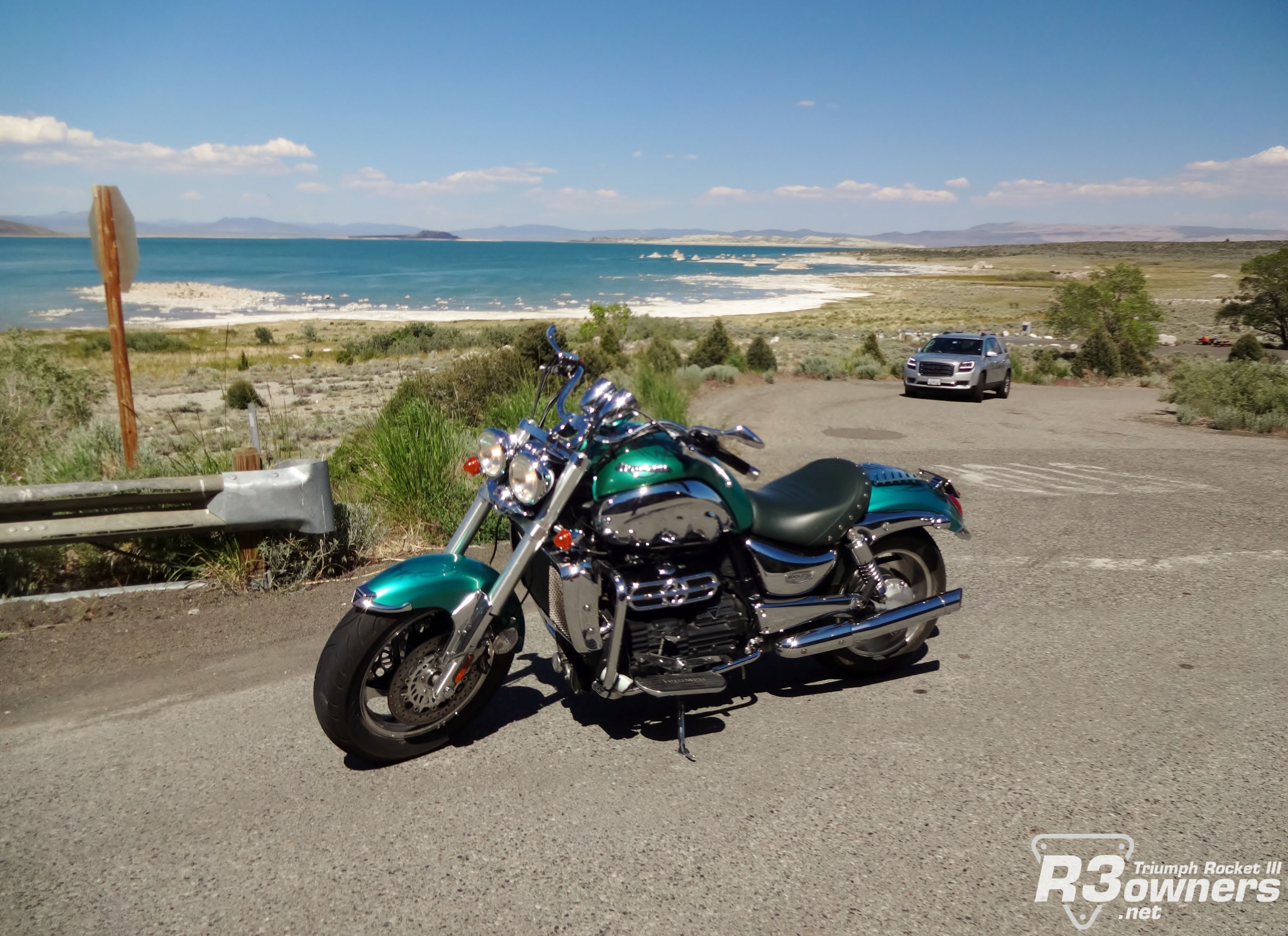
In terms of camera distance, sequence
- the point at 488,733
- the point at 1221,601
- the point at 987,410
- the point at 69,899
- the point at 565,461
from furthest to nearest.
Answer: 1. the point at 987,410
2. the point at 1221,601
3. the point at 488,733
4. the point at 565,461
5. the point at 69,899

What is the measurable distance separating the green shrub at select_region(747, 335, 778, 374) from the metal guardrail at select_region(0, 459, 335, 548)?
2009cm

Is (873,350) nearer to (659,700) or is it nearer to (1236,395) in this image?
→ (1236,395)

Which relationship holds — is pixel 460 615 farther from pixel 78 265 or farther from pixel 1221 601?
pixel 78 265

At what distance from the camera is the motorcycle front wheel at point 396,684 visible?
11.7 feet

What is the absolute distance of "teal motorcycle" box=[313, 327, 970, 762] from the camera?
143 inches

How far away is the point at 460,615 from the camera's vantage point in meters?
3.71

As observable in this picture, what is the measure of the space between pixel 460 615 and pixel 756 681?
179cm

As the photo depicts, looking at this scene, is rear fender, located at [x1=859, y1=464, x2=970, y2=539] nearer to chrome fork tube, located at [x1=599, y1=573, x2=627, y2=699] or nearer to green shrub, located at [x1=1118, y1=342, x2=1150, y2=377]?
chrome fork tube, located at [x1=599, y1=573, x2=627, y2=699]

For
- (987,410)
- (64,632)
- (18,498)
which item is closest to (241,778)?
(64,632)

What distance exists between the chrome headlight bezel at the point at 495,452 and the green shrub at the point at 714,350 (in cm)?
2071

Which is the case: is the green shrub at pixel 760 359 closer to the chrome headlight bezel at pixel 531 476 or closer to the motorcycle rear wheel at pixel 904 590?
the motorcycle rear wheel at pixel 904 590

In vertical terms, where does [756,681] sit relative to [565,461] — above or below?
below

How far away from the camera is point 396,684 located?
3.77 metres

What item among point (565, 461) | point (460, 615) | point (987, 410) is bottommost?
point (987, 410)
